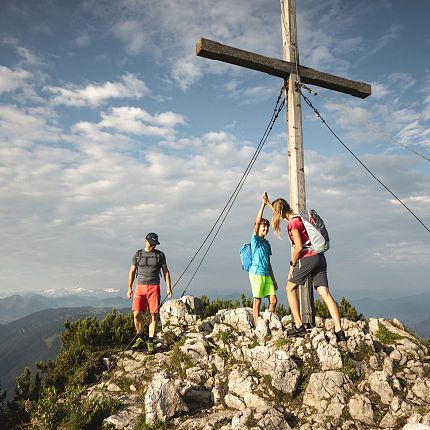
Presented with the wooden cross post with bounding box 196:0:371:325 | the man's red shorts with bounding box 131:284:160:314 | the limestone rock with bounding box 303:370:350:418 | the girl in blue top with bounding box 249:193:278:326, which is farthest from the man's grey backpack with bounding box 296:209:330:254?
the man's red shorts with bounding box 131:284:160:314

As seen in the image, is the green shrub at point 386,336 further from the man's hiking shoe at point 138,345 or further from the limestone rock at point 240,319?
the man's hiking shoe at point 138,345

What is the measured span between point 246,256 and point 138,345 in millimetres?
3280

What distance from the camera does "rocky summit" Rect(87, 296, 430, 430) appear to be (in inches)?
207

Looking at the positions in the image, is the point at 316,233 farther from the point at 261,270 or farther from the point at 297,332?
the point at 261,270

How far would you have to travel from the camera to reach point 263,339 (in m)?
7.19

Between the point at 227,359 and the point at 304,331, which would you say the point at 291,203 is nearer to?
the point at 304,331

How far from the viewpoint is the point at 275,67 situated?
8.37 metres

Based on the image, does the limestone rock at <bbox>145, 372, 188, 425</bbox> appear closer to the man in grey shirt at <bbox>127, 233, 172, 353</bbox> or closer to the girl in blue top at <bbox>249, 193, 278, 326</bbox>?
the man in grey shirt at <bbox>127, 233, 172, 353</bbox>

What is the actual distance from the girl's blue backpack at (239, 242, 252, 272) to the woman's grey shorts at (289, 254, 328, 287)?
6.49ft

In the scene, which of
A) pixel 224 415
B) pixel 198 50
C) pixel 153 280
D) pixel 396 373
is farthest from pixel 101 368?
pixel 198 50

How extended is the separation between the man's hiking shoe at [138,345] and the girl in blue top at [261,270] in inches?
106

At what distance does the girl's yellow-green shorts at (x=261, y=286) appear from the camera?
8461mm

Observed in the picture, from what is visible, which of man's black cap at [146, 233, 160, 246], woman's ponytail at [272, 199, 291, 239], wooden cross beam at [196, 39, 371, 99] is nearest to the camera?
woman's ponytail at [272, 199, 291, 239]

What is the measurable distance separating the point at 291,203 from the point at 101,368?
18.6 ft
